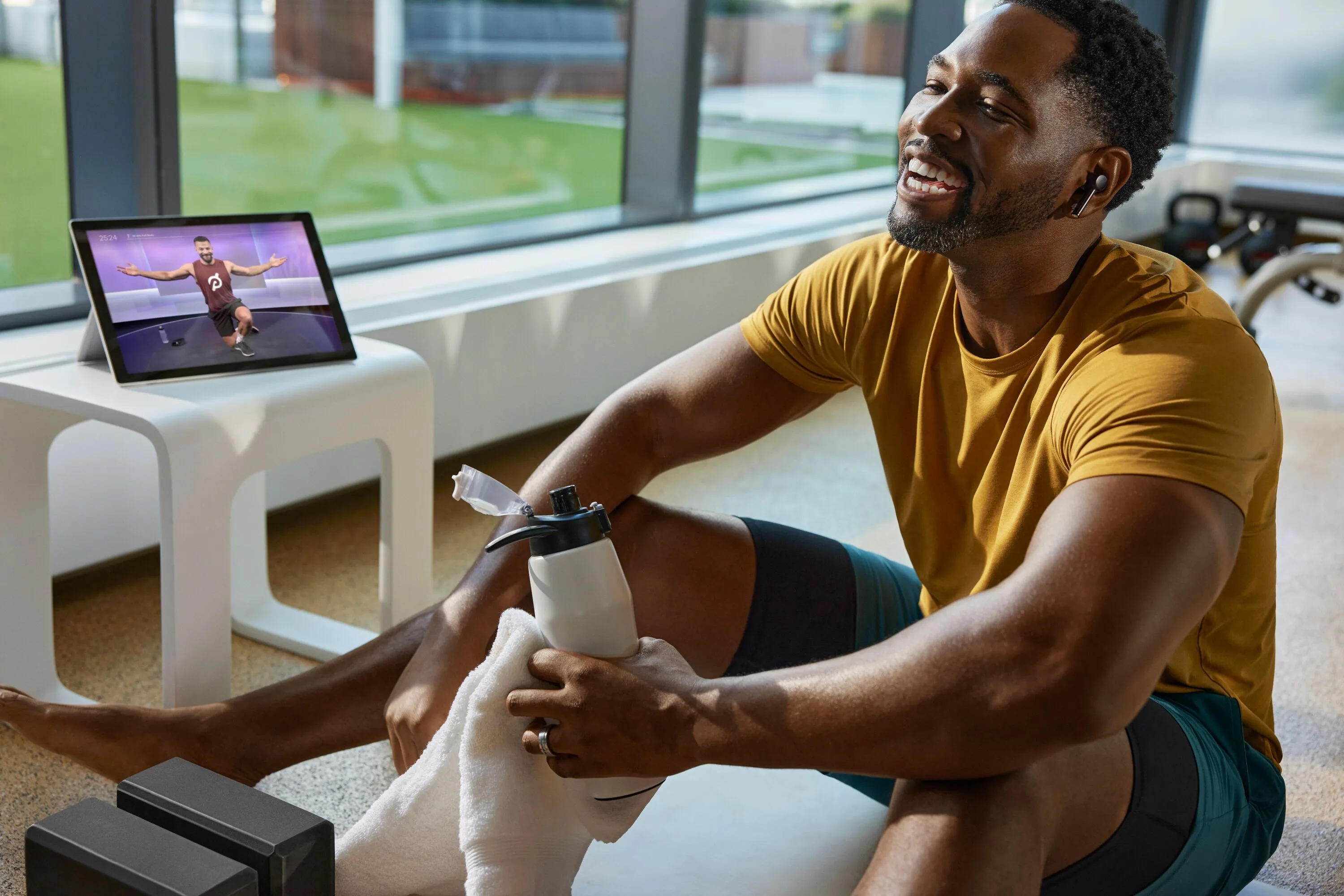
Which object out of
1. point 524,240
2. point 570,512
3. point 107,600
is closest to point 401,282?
point 524,240

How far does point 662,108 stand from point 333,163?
3.37ft

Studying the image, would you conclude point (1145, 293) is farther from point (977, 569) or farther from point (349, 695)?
point (349, 695)

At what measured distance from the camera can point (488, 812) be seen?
1.12m

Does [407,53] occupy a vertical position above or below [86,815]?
above

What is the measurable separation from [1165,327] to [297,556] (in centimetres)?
170

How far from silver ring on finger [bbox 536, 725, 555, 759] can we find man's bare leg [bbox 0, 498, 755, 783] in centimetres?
30

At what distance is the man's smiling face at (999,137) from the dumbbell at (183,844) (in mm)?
745

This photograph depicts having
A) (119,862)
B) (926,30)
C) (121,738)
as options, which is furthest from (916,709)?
(926,30)

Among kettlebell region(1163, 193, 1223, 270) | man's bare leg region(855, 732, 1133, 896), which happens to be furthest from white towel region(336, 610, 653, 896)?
kettlebell region(1163, 193, 1223, 270)

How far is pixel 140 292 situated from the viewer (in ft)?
5.58

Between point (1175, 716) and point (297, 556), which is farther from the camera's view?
point (297, 556)

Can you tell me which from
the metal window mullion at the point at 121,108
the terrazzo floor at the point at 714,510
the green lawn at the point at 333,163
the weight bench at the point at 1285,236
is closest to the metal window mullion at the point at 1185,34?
the weight bench at the point at 1285,236

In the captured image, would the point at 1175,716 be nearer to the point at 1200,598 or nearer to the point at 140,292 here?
the point at 1200,598

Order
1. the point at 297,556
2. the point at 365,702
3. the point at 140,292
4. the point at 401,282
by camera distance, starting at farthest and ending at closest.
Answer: the point at 401,282, the point at 297,556, the point at 140,292, the point at 365,702
